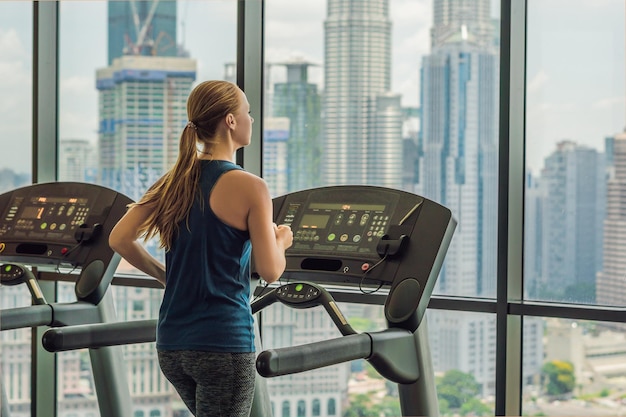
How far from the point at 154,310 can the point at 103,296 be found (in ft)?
3.31

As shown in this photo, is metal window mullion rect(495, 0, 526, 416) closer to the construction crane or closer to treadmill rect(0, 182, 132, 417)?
treadmill rect(0, 182, 132, 417)

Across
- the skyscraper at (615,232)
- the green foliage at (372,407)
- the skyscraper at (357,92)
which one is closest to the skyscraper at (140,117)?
the skyscraper at (357,92)

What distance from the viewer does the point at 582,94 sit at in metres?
3.48

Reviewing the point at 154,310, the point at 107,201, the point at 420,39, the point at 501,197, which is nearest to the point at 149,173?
the point at 154,310

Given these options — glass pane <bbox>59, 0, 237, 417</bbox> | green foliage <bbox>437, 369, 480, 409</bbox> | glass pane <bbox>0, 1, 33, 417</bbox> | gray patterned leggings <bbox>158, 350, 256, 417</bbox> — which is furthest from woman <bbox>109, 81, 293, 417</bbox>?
glass pane <bbox>0, 1, 33, 417</bbox>

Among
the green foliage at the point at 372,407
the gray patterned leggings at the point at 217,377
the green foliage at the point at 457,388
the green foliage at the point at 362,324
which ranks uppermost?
the gray patterned leggings at the point at 217,377

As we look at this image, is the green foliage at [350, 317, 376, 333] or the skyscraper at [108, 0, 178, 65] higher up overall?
the skyscraper at [108, 0, 178, 65]

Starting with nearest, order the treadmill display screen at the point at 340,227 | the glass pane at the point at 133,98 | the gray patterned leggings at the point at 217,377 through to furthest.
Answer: the gray patterned leggings at the point at 217,377 < the treadmill display screen at the point at 340,227 < the glass pane at the point at 133,98

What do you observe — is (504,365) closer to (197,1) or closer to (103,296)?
(103,296)

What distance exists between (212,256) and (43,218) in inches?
56.4

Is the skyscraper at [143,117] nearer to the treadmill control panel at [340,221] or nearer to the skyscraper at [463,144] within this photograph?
the skyscraper at [463,144]

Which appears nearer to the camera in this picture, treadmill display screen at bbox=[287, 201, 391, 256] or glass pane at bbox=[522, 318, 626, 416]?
treadmill display screen at bbox=[287, 201, 391, 256]

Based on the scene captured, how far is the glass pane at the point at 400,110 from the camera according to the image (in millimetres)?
3682

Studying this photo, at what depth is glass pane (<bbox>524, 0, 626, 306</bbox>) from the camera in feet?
11.2
